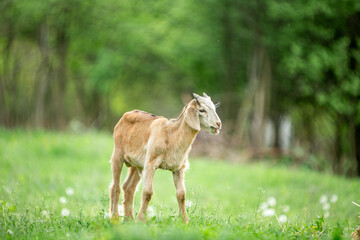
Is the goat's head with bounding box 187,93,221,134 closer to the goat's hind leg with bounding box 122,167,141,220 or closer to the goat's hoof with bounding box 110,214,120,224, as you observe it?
the goat's hind leg with bounding box 122,167,141,220

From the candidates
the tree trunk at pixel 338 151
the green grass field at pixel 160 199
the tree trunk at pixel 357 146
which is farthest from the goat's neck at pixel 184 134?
the tree trunk at pixel 357 146

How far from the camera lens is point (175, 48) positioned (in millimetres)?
24234

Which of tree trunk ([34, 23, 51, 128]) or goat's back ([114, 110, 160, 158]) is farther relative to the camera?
tree trunk ([34, 23, 51, 128])

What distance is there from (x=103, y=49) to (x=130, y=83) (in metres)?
6.80

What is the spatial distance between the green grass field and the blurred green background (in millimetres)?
4492

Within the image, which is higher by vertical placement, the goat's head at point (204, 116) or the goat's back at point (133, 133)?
the goat's head at point (204, 116)

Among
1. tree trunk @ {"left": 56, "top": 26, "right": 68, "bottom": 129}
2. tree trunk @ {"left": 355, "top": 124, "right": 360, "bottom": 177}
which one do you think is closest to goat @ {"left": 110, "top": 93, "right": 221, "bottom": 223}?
tree trunk @ {"left": 355, "top": 124, "right": 360, "bottom": 177}

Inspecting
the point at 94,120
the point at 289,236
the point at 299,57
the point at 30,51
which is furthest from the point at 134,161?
the point at 94,120

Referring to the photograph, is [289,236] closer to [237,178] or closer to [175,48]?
[237,178]

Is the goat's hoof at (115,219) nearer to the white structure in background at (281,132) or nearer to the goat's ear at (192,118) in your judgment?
the goat's ear at (192,118)

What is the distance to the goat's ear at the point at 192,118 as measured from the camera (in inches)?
199

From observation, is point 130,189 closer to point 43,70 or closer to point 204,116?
point 204,116

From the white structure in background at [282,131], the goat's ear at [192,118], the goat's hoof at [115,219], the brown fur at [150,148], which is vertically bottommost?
the white structure in background at [282,131]

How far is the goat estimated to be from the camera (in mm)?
5102
